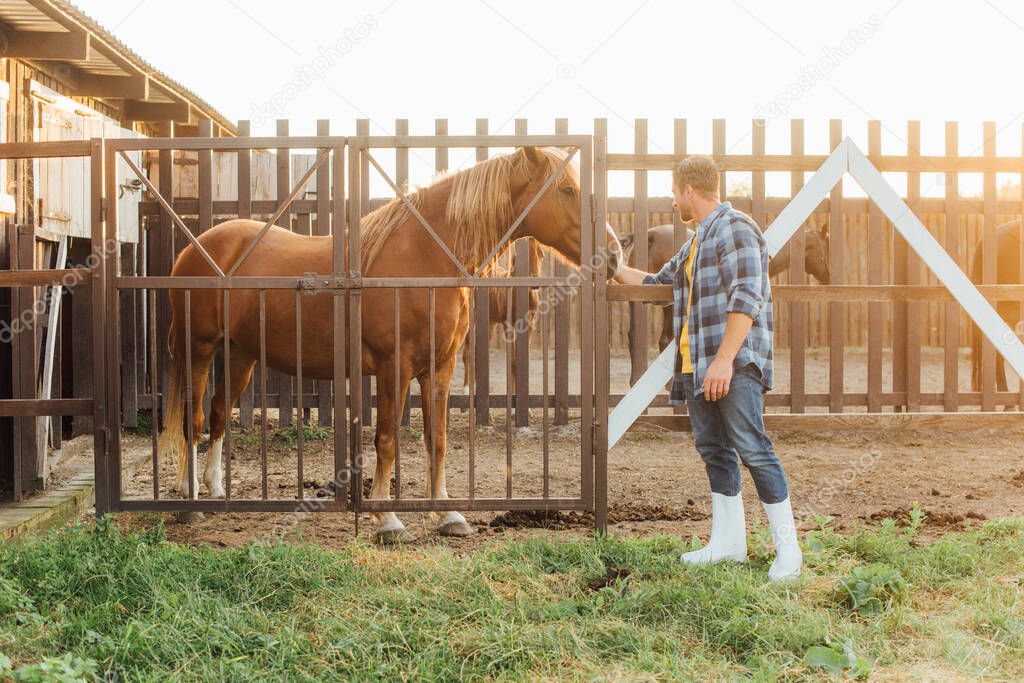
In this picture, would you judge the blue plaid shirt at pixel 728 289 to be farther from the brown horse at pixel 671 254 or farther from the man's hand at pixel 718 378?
the brown horse at pixel 671 254

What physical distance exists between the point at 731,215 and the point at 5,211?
4.60 m

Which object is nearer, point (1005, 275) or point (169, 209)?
point (169, 209)

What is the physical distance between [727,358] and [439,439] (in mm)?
1863

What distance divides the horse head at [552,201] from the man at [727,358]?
0.77 metres

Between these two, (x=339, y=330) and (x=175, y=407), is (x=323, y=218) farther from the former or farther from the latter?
(x=339, y=330)

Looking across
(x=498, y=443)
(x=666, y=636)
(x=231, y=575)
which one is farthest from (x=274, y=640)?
(x=498, y=443)

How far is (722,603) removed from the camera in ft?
10.2

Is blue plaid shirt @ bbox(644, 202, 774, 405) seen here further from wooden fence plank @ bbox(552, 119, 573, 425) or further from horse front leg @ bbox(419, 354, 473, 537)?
wooden fence plank @ bbox(552, 119, 573, 425)

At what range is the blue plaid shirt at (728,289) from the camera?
3445 mm

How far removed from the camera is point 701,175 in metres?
3.69

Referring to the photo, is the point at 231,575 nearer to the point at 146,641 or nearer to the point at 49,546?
the point at 146,641

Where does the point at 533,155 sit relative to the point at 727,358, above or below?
above

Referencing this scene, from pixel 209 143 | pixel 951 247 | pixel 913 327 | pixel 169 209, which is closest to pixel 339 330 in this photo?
pixel 169 209

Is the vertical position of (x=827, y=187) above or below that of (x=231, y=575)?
above
